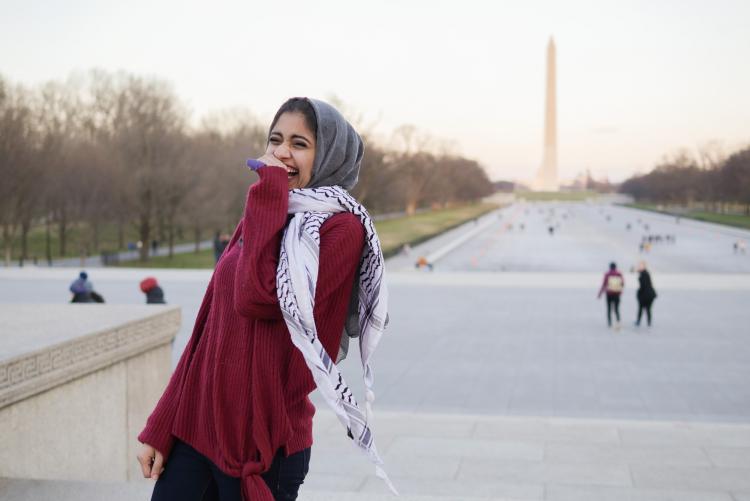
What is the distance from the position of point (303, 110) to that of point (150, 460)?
3.15 feet

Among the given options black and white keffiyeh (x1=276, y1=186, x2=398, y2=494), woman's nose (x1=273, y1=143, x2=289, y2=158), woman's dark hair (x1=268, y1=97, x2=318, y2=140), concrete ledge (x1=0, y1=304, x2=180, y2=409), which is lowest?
concrete ledge (x1=0, y1=304, x2=180, y2=409)

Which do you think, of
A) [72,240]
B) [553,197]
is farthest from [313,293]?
[553,197]

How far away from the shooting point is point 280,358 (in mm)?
2080

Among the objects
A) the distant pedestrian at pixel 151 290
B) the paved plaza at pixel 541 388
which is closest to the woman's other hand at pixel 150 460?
the paved plaza at pixel 541 388

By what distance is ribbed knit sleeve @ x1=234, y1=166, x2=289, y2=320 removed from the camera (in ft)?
6.56

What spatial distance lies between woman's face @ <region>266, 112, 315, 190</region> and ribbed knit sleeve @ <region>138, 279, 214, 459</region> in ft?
1.19

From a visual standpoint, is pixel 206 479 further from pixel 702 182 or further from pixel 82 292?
pixel 702 182

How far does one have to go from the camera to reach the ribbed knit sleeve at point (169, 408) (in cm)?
210

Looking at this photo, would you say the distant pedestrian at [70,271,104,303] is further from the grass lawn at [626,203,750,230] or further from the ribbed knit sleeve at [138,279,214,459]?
the grass lawn at [626,203,750,230]

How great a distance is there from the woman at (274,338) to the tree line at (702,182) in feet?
258

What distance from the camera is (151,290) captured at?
34.3ft

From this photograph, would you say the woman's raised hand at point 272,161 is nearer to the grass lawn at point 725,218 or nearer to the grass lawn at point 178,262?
the grass lawn at point 178,262

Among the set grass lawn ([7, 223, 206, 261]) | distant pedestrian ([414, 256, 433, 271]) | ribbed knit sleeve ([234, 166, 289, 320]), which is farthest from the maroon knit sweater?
grass lawn ([7, 223, 206, 261])

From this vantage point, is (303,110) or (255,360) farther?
(303,110)
